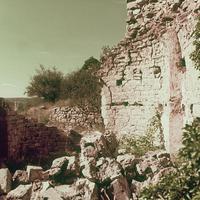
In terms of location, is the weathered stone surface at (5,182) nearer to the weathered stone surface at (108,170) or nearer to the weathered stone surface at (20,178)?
the weathered stone surface at (20,178)

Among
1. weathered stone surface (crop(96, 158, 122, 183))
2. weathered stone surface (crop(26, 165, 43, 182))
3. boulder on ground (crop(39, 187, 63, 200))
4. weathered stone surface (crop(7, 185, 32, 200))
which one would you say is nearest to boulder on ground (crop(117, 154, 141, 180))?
weathered stone surface (crop(96, 158, 122, 183))

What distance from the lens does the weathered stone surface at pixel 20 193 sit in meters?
8.71

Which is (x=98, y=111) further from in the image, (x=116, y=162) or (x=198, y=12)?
(x=198, y=12)

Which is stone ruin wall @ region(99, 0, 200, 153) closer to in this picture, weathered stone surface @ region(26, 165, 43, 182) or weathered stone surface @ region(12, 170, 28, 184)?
weathered stone surface @ region(26, 165, 43, 182)

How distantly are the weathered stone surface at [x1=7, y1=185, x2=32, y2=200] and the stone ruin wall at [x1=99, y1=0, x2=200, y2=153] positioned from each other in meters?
3.94

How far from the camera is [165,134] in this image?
10867mm

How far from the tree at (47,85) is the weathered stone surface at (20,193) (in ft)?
38.0

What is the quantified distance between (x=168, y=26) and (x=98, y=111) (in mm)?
6006

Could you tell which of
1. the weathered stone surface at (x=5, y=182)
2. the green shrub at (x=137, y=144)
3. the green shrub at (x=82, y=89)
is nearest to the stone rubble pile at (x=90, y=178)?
the weathered stone surface at (x=5, y=182)

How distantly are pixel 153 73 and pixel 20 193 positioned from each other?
221 inches

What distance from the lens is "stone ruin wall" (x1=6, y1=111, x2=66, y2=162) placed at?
1185 cm

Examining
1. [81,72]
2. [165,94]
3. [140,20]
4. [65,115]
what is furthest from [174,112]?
[81,72]

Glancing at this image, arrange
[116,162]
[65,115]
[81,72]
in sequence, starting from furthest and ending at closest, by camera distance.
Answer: [81,72], [65,115], [116,162]

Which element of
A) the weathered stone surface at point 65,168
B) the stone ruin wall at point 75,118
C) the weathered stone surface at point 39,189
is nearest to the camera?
the weathered stone surface at point 39,189
